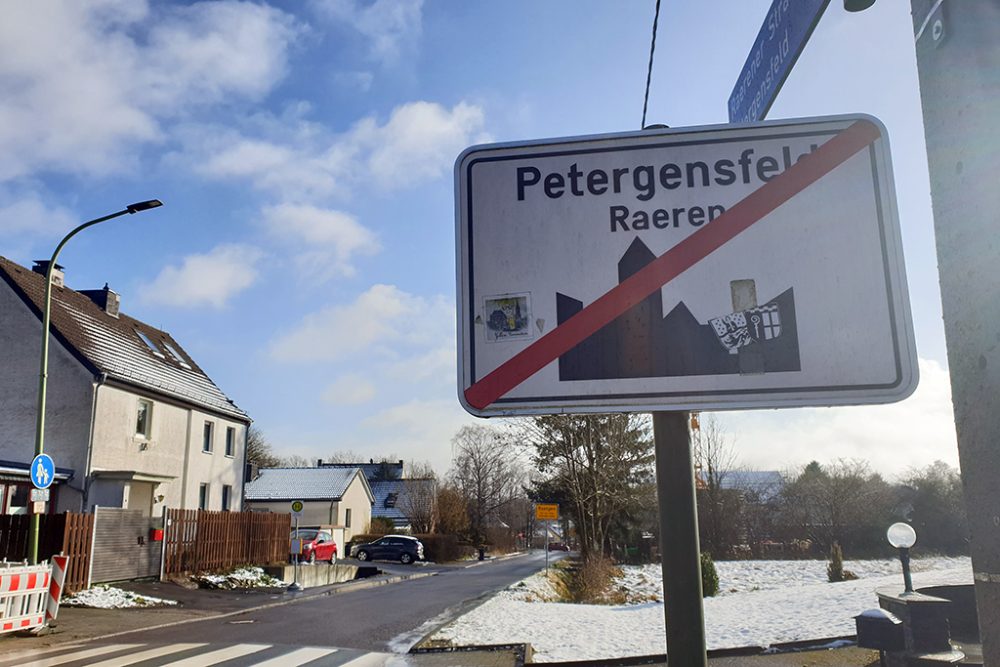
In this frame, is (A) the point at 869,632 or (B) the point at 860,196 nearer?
(B) the point at 860,196

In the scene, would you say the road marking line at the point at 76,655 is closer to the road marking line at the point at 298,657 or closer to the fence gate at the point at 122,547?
the road marking line at the point at 298,657

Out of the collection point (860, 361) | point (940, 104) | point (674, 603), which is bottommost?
point (674, 603)

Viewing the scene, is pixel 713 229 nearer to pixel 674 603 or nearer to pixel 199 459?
pixel 674 603

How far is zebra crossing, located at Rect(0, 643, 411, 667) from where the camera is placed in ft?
35.2

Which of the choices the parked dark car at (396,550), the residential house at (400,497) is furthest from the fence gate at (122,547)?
the residential house at (400,497)

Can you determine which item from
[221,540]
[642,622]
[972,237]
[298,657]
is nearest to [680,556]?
[972,237]

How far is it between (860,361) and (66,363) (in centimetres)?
2628

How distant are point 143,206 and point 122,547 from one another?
1011 centimetres

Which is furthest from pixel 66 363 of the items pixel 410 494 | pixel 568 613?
pixel 410 494

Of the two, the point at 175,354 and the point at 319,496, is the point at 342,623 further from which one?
the point at 319,496

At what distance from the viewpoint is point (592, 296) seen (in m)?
1.70

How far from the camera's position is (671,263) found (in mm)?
1687

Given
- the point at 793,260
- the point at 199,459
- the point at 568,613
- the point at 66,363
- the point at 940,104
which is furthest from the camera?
the point at 199,459

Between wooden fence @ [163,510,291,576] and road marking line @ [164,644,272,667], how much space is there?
12.0 metres
